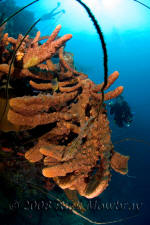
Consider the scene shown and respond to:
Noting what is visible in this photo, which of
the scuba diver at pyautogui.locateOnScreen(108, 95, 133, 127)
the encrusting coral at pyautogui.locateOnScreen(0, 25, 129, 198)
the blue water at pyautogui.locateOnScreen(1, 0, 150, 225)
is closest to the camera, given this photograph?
the encrusting coral at pyautogui.locateOnScreen(0, 25, 129, 198)

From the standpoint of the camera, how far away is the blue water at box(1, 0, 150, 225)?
14194 mm

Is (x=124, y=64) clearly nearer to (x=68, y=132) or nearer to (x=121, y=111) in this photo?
(x=121, y=111)

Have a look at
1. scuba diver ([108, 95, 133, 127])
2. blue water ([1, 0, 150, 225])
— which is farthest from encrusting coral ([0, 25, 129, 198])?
scuba diver ([108, 95, 133, 127])

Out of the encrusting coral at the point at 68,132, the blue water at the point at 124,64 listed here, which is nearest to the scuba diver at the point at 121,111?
the blue water at the point at 124,64

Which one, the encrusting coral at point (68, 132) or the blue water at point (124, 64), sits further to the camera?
the blue water at point (124, 64)

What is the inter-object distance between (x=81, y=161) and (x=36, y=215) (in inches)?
165

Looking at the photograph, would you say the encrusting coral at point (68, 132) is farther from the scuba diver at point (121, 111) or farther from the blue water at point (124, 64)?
the scuba diver at point (121, 111)

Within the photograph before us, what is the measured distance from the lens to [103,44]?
0.62m

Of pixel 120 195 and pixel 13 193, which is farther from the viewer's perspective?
pixel 120 195

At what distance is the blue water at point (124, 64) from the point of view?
14.2m

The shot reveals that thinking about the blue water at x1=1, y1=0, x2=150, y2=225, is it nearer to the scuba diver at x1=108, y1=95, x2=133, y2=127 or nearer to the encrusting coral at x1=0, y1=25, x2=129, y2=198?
the encrusting coral at x1=0, y1=25, x2=129, y2=198

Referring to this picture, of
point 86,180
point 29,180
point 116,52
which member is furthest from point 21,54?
point 116,52

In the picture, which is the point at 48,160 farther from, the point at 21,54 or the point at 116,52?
the point at 116,52

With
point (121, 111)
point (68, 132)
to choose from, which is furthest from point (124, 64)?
point (68, 132)
